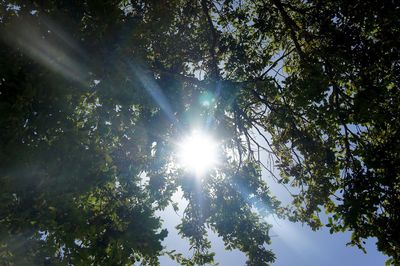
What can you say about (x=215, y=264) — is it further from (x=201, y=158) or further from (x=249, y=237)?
(x=201, y=158)

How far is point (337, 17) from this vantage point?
1007cm

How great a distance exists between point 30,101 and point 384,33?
877 cm

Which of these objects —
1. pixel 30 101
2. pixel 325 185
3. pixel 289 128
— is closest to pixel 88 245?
pixel 30 101

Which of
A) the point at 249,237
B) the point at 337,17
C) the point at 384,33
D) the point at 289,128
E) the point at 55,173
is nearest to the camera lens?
the point at 55,173

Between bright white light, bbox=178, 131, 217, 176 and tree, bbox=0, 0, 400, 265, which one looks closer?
tree, bbox=0, 0, 400, 265

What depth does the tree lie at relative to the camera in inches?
265

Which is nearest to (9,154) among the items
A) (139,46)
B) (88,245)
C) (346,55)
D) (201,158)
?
(88,245)

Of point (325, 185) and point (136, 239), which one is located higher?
point (325, 185)

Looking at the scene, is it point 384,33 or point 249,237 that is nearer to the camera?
point 384,33

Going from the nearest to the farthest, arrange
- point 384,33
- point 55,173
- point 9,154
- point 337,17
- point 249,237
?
point 9,154 < point 55,173 < point 384,33 < point 337,17 < point 249,237

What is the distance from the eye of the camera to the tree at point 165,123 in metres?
6.74

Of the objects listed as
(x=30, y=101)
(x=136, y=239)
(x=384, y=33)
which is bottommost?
(x=136, y=239)

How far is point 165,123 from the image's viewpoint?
11125 millimetres

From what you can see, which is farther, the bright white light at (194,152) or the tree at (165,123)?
the bright white light at (194,152)
